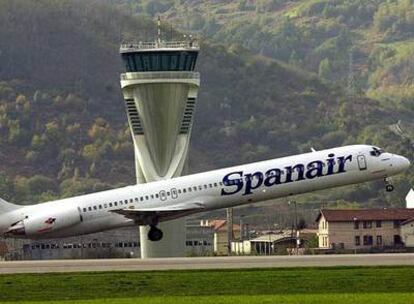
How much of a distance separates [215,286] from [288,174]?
2956 cm

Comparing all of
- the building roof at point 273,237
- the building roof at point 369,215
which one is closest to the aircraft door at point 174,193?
the building roof at point 369,215

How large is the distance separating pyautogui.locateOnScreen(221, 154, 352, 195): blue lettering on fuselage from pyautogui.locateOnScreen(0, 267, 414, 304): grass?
22943mm

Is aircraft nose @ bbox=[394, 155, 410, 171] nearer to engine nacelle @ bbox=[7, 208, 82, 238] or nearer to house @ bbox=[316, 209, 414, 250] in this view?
engine nacelle @ bbox=[7, 208, 82, 238]

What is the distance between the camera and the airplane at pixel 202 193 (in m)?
109

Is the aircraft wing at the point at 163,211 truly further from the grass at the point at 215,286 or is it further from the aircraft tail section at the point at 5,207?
the grass at the point at 215,286

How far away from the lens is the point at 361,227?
162 m

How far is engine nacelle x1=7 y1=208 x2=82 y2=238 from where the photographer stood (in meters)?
113

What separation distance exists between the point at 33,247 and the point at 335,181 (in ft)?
200

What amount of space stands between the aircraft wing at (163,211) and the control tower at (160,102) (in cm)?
2137

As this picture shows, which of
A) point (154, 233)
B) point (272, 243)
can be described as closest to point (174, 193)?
point (154, 233)

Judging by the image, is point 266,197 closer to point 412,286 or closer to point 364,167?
point 364,167

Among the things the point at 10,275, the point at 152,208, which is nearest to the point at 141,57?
the point at 152,208

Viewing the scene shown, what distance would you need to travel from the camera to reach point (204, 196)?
110938 mm

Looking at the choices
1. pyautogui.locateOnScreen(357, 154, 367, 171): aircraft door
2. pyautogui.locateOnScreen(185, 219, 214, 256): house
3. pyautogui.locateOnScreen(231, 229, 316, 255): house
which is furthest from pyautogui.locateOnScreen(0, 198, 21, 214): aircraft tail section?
pyautogui.locateOnScreen(185, 219, 214, 256): house
